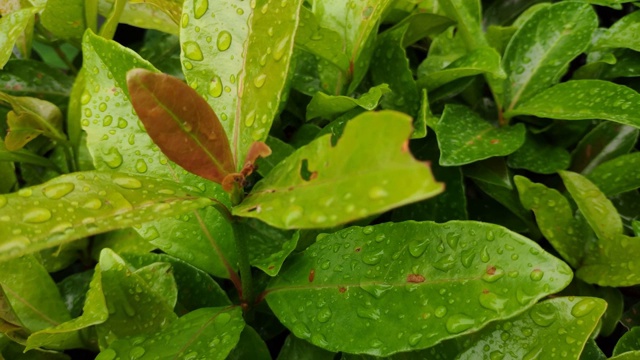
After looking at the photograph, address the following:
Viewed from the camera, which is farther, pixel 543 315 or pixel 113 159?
pixel 113 159

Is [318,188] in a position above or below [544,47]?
above

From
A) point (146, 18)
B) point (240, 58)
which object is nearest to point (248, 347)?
point (240, 58)

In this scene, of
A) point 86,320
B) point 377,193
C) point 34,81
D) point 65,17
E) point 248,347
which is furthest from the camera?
point 34,81

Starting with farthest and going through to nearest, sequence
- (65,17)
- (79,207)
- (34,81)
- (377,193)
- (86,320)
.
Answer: (34,81), (65,17), (86,320), (79,207), (377,193)

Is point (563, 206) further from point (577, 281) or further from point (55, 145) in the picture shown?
→ point (55, 145)

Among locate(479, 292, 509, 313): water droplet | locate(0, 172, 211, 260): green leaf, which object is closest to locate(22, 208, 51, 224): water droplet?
locate(0, 172, 211, 260): green leaf

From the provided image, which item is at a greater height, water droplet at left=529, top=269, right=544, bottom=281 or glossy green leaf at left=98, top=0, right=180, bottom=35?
glossy green leaf at left=98, top=0, right=180, bottom=35

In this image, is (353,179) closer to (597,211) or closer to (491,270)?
(491,270)

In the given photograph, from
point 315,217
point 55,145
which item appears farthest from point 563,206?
point 55,145

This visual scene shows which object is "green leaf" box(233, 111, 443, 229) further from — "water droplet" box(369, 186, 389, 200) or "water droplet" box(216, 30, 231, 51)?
"water droplet" box(216, 30, 231, 51)
